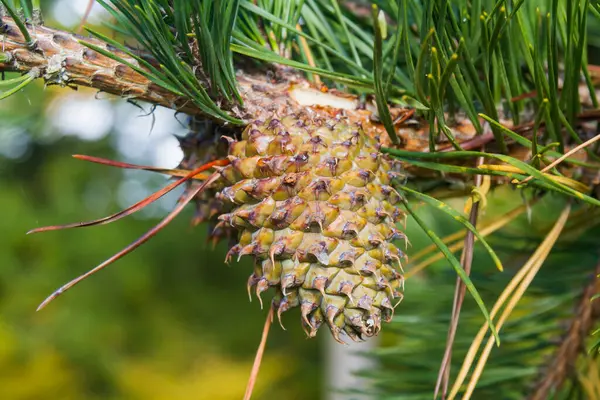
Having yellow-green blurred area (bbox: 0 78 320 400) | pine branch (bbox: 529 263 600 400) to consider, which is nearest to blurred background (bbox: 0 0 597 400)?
yellow-green blurred area (bbox: 0 78 320 400)

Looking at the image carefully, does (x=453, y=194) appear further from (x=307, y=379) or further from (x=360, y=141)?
(x=307, y=379)

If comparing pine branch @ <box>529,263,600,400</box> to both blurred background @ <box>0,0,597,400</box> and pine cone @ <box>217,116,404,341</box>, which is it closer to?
pine cone @ <box>217,116,404,341</box>

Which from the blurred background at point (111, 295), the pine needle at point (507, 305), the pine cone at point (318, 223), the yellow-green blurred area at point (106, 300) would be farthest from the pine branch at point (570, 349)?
the yellow-green blurred area at point (106, 300)

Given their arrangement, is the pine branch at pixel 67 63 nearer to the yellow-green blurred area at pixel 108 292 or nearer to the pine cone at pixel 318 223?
the pine cone at pixel 318 223

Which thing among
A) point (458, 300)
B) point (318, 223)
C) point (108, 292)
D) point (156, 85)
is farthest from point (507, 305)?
point (108, 292)

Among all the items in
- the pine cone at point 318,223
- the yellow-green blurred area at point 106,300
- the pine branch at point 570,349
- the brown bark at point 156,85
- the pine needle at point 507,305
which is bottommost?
the yellow-green blurred area at point 106,300

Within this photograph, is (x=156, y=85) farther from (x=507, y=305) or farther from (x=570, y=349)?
(x=570, y=349)
